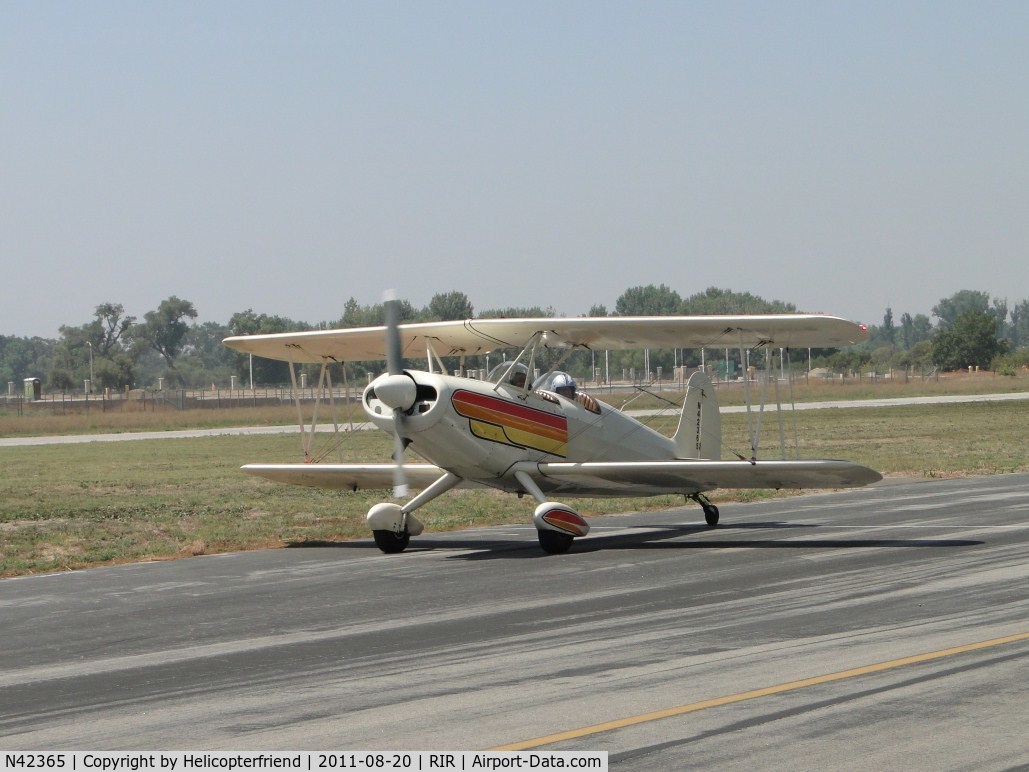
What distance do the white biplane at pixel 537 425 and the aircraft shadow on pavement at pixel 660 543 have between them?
57 centimetres

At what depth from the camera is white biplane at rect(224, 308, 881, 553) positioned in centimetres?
1669

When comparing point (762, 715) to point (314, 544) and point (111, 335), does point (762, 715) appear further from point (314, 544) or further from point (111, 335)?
point (111, 335)

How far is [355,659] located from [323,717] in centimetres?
201

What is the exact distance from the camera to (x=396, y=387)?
1619 centimetres

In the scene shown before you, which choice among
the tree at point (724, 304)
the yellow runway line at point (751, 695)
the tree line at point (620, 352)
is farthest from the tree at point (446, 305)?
the yellow runway line at point (751, 695)

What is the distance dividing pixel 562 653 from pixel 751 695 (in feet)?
6.53

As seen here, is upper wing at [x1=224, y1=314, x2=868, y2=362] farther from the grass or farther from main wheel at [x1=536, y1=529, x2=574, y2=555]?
main wheel at [x1=536, y1=529, x2=574, y2=555]

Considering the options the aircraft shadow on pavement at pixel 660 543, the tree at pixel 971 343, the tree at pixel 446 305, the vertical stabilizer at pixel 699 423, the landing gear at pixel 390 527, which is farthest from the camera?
the tree at pixel 971 343

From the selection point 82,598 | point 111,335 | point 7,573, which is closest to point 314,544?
point 7,573

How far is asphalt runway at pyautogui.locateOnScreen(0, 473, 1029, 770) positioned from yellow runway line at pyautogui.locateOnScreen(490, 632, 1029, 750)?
0.03 metres

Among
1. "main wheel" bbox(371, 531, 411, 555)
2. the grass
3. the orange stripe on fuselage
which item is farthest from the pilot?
the grass

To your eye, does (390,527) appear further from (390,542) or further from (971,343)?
(971,343)

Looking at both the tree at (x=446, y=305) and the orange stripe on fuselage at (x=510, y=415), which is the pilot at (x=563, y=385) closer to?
the orange stripe on fuselage at (x=510, y=415)

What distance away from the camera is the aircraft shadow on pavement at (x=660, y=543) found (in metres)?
16.6
